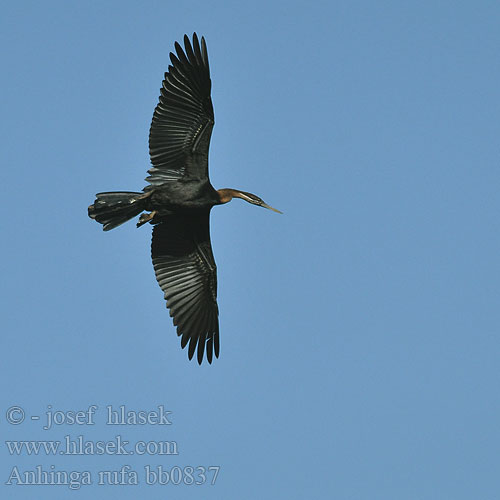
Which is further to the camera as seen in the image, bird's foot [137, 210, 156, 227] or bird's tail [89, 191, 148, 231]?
bird's foot [137, 210, 156, 227]

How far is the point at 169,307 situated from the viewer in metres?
18.3

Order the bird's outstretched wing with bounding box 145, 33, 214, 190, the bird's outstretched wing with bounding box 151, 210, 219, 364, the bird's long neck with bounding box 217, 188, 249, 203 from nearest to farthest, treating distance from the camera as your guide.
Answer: the bird's outstretched wing with bounding box 145, 33, 214, 190
the bird's long neck with bounding box 217, 188, 249, 203
the bird's outstretched wing with bounding box 151, 210, 219, 364

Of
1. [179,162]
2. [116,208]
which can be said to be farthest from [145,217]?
[179,162]

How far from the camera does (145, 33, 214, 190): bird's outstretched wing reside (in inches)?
663

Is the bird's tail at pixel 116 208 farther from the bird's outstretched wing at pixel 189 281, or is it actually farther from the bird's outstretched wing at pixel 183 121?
the bird's outstretched wing at pixel 189 281

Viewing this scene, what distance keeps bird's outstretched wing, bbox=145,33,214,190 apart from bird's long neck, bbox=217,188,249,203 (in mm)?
443

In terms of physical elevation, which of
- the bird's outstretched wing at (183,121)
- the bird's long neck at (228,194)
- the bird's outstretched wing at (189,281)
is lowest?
the bird's outstretched wing at (189,281)

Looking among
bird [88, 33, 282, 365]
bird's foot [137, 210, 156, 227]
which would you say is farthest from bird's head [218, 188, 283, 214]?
bird's foot [137, 210, 156, 227]

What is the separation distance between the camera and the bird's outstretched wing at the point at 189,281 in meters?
18.2

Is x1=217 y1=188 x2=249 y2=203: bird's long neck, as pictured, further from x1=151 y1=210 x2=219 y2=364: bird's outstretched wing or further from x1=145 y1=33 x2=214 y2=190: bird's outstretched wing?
x1=151 y1=210 x2=219 y2=364: bird's outstretched wing

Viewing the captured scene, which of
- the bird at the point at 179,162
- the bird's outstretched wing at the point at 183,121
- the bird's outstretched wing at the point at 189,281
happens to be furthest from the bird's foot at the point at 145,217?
the bird's outstretched wing at the point at 189,281

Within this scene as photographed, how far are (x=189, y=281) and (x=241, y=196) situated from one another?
1.93 m

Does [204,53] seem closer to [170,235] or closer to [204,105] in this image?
[204,105]

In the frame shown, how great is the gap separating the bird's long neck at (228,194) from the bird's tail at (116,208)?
1304 millimetres
